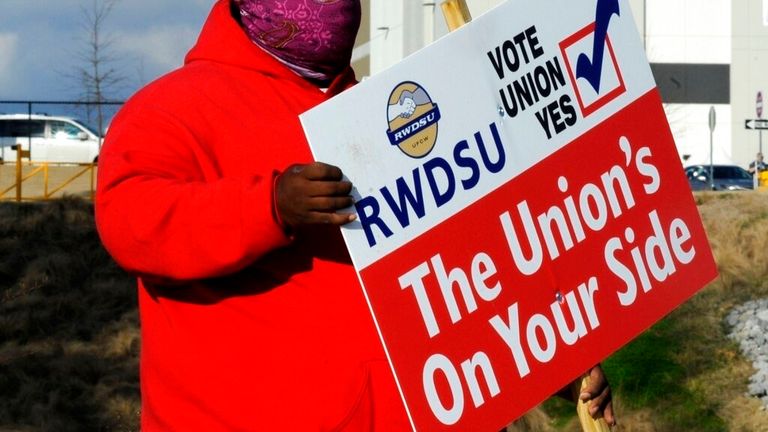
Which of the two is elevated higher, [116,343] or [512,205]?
[116,343]

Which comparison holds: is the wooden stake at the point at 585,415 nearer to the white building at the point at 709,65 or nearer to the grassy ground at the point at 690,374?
the grassy ground at the point at 690,374

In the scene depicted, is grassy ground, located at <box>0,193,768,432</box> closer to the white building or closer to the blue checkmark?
the blue checkmark

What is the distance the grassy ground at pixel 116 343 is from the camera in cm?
848

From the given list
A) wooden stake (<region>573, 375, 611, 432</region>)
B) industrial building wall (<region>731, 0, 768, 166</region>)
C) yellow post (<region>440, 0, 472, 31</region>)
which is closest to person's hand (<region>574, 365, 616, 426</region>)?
wooden stake (<region>573, 375, 611, 432</region>)

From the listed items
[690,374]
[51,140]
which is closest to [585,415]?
[690,374]

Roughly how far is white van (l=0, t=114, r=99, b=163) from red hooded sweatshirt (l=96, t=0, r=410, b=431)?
1194 inches

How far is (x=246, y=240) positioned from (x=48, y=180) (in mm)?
23104

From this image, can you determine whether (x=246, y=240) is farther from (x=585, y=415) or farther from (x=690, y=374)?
(x=690, y=374)

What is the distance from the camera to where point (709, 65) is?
48.0 metres

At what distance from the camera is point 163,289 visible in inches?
93.2

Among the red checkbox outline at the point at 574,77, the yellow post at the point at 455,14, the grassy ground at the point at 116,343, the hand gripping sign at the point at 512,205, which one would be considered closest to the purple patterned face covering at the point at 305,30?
the hand gripping sign at the point at 512,205

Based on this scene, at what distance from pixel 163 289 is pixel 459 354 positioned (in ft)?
1.79

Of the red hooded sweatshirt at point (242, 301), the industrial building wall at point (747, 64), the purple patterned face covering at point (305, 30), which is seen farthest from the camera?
the industrial building wall at point (747, 64)

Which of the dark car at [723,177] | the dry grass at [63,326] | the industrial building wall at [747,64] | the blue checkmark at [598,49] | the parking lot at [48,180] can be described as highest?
the industrial building wall at [747,64]
